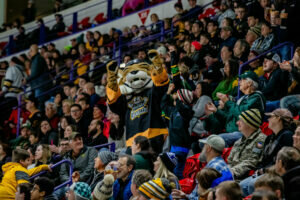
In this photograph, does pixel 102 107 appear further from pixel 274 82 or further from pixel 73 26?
pixel 73 26

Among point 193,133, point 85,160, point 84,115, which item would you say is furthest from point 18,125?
point 193,133

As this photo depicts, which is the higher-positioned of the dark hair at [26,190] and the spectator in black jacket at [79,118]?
the spectator in black jacket at [79,118]

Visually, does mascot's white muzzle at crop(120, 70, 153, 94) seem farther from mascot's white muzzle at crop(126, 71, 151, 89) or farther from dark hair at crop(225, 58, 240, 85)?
dark hair at crop(225, 58, 240, 85)

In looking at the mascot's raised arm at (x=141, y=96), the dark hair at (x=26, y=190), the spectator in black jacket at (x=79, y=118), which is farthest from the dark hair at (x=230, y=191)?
the spectator in black jacket at (x=79, y=118)

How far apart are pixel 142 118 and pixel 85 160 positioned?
954 mm

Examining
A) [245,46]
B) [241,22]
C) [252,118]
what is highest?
[241,22]

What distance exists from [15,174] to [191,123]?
229 centimetres

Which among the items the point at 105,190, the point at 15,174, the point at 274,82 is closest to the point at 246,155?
the point at 105,190

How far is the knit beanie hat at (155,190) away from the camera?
4.74 meters

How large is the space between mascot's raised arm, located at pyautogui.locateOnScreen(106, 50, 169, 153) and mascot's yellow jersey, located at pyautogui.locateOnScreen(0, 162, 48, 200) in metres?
1.34

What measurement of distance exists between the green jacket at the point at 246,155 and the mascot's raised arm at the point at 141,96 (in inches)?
46.9

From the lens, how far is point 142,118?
705 cm

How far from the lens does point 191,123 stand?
7258mm

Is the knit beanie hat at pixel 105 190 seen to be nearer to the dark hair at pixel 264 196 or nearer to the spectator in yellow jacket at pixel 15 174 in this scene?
the spectator in yellow jacket at pixel 15 174
